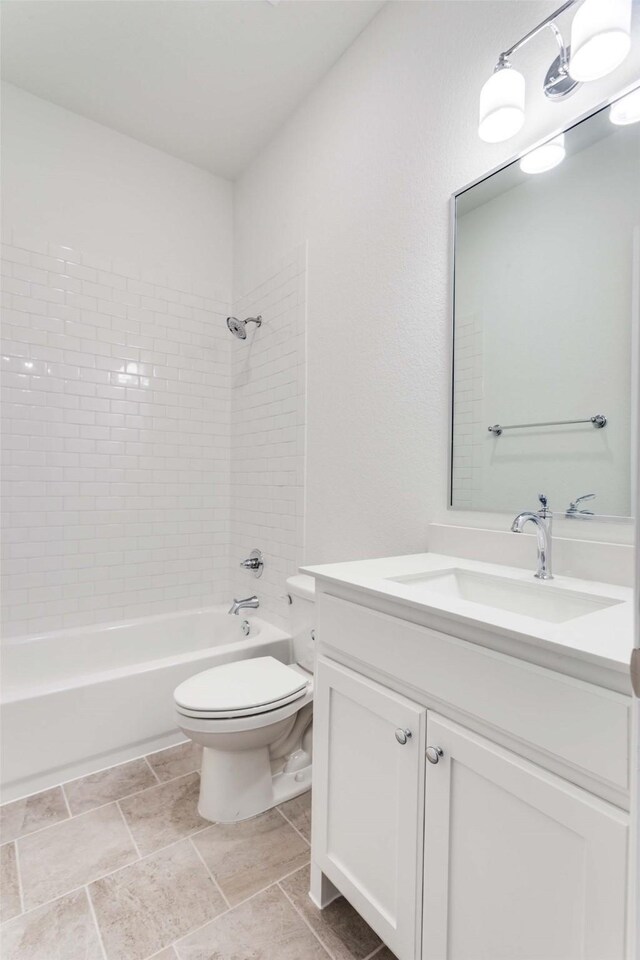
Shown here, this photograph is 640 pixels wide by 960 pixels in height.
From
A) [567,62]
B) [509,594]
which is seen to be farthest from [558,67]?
[509,594]

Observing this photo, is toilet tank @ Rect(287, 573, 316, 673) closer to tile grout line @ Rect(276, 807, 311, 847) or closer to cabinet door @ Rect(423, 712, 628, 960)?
tile grout line @ Rect(276, 807, 311, 847)

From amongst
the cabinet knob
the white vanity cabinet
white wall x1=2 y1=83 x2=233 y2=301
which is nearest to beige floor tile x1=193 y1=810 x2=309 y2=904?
the white vanity cabinet

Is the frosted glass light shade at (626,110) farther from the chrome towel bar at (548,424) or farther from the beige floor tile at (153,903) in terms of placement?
the beige floor tile at (153,903)

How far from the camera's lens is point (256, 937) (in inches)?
43.7

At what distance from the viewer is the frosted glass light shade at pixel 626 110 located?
102 cm

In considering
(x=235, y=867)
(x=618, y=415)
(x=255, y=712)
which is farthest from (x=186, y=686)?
(x=618, y=415)

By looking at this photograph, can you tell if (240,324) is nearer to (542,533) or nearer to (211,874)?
(542,533)

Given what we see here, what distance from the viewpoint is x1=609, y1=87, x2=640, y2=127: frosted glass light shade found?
1023mm

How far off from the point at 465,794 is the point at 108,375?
7.56 feet

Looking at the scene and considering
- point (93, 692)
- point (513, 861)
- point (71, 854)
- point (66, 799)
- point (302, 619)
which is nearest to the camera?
point (513, 861)

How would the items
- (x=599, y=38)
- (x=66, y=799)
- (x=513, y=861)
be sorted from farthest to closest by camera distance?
(x=66, y=799), (x=599, y=38), (x=513, y=861)

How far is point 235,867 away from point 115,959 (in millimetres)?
344

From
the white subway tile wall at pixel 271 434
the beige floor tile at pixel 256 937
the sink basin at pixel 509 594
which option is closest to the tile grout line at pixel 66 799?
the beige floor tile at pixel 256 937

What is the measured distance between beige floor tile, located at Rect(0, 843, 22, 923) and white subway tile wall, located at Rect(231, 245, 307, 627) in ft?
3.99
